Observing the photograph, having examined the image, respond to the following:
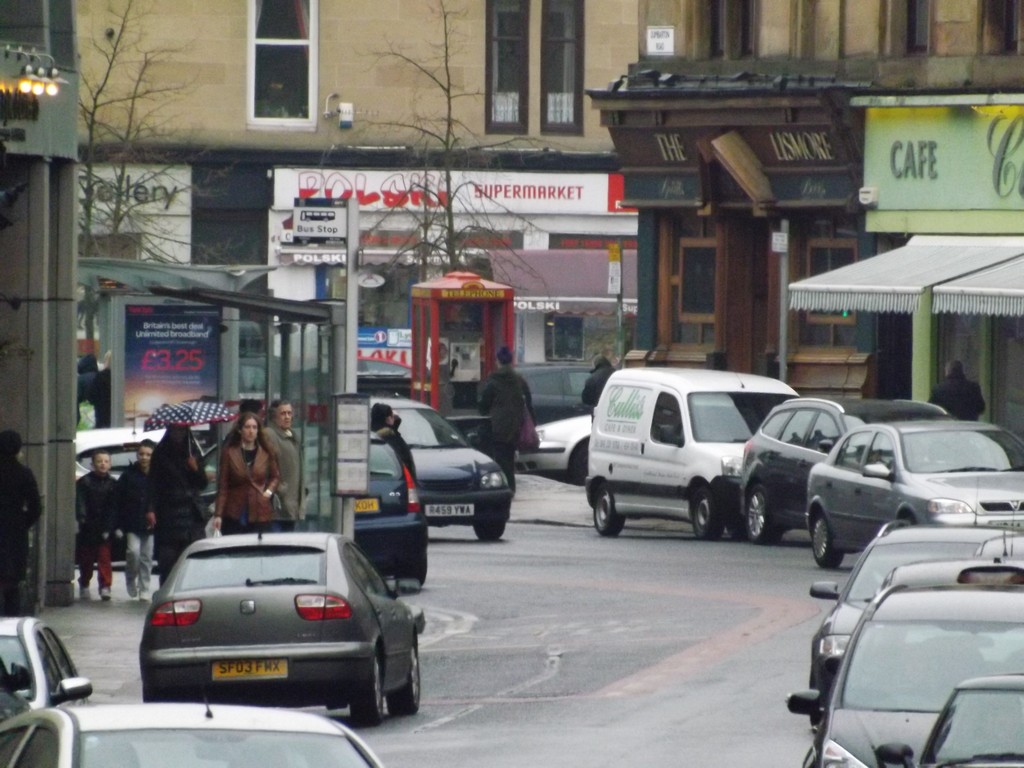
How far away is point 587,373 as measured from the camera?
41469 mm

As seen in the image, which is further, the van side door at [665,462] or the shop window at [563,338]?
the shop window at [563,338]

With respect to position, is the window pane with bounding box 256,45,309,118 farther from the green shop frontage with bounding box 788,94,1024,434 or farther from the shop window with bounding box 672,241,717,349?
the green shop frontage with bounding box 788,94,1024,434

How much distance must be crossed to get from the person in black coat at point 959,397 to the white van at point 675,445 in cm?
203

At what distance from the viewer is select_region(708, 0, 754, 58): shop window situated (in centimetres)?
3659

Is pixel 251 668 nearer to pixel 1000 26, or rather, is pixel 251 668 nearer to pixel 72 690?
pixel 72 690

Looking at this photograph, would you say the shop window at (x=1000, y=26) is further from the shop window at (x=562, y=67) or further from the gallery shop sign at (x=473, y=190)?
the shop window at (x=562, y=67)

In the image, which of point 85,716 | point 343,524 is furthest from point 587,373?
point 85,716

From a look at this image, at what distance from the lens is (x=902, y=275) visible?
31953 mm

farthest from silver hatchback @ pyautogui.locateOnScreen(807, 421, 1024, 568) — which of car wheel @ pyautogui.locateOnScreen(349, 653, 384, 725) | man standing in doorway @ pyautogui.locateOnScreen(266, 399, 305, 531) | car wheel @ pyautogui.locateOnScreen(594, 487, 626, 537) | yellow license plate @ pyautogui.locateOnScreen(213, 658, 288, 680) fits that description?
yellow license plate @ pyautogui.locateOnScreen(213, 658, 288, 680)

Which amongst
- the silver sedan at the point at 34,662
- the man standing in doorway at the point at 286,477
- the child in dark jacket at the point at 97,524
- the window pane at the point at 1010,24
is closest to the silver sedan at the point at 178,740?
the silver sedan at the point at 34,662

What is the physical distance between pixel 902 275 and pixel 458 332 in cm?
839

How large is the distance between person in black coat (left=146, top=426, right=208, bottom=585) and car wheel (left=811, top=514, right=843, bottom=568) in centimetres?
617

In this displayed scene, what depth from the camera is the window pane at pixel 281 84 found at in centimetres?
5044

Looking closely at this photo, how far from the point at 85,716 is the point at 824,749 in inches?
162
